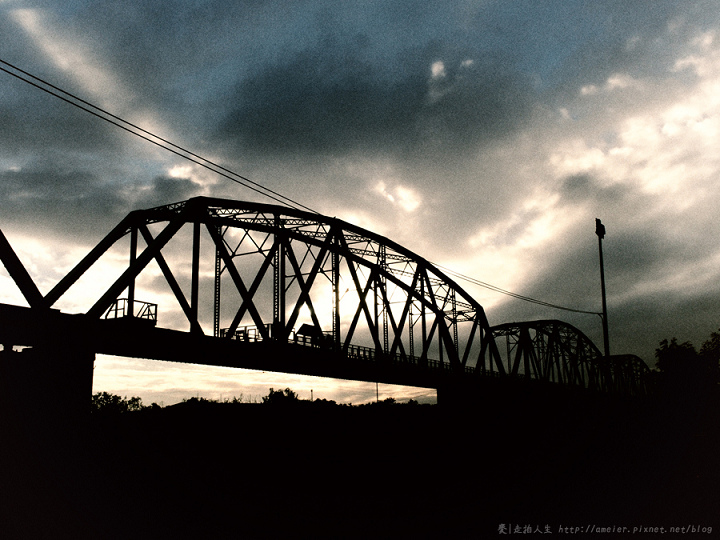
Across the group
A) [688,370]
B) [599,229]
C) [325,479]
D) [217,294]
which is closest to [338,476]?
[325,479]

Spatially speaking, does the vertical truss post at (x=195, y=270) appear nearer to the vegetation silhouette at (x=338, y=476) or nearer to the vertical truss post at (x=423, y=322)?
the vegetation silhouette at (x=338, y=476)

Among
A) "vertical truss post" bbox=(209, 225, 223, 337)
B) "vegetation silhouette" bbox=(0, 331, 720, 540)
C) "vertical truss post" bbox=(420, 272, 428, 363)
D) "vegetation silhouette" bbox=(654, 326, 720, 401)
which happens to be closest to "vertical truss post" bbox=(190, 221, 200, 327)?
"vertical truss post" bbox=(209, 225, 223, 337)

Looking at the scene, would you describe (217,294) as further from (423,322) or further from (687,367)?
(687,367)

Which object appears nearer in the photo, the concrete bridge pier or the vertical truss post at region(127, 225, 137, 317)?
the concrete bridge pier

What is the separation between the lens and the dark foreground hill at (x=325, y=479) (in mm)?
23578

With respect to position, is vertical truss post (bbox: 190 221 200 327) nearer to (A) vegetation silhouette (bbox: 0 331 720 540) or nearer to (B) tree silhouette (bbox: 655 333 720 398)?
(A) vegetation silhouette (bbox: 0 331 720 540)

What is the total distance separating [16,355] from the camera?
2534cm

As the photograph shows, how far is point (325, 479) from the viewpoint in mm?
33375

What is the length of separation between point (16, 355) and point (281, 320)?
15532 mm

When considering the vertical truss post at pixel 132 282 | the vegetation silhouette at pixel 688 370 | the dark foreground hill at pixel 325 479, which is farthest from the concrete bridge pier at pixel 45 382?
the vegetation silhouette at pixel 688 370

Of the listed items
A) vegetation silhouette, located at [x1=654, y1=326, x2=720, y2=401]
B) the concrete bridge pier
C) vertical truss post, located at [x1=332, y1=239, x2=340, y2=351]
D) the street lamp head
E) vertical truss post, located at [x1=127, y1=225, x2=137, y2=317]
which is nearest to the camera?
the concrete bridge pier

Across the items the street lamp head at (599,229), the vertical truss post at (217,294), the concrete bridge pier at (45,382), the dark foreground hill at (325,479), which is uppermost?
the street lamp head at (599,229)

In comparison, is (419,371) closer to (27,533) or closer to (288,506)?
(288,506)

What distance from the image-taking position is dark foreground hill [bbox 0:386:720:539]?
23.6 meters
